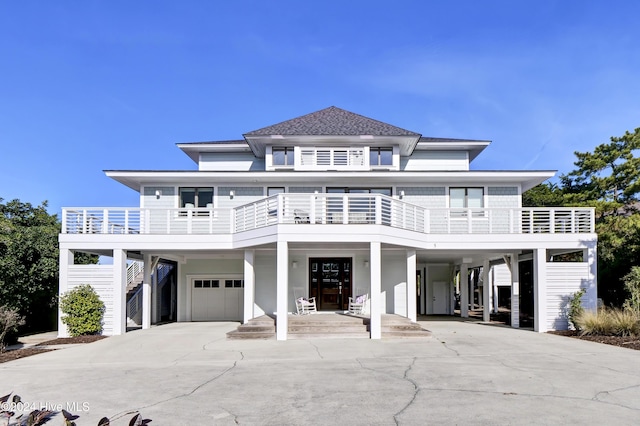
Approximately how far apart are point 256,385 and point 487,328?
11455mm

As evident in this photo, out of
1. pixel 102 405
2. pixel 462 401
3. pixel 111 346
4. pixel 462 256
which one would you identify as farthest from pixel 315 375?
pixel 462 256

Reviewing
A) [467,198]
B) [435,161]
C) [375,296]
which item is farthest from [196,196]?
[467,198]

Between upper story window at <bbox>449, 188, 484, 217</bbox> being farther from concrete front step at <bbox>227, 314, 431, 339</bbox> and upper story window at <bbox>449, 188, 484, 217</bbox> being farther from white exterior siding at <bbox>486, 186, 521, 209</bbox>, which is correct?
concrete front step at <bbox>227, 314, 431, 339</bbox>

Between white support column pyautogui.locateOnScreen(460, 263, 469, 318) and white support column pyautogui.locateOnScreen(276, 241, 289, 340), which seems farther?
white support column pyautogui.locateOnScreen(460, 263, 469, 318)

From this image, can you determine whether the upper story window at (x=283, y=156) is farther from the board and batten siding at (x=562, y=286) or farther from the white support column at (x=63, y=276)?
the board and batten siding at (x=562, y=286)

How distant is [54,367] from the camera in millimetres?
10672

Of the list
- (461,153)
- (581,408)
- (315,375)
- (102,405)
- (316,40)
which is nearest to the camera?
(581,408)

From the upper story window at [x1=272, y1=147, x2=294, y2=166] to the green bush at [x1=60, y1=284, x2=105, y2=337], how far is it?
8.99m

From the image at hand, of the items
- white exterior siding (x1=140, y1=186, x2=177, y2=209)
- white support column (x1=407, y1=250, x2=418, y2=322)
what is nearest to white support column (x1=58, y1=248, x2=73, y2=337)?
white exterior siding (x1=140, y1=186, x2=177, y2=209)

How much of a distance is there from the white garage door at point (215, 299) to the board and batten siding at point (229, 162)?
514 centimetres

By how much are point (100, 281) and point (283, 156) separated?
8.81 meters

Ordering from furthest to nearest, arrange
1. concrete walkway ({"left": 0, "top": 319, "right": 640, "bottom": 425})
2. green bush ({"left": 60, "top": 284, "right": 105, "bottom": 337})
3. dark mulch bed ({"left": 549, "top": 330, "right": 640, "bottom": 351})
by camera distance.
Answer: green bush ({"left": 60, "top": 284, "right": 105, "bottom": 337})
dark mulch bed ({"left": 549, "top": 330, "right": 640, "bottom": 351})
concrete walkway ({"left": 0, "top": 319, "right": 640, "bottom": 425})

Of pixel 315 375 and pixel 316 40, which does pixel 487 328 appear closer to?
pixel 315 375

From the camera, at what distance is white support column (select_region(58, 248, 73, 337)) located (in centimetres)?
1617
